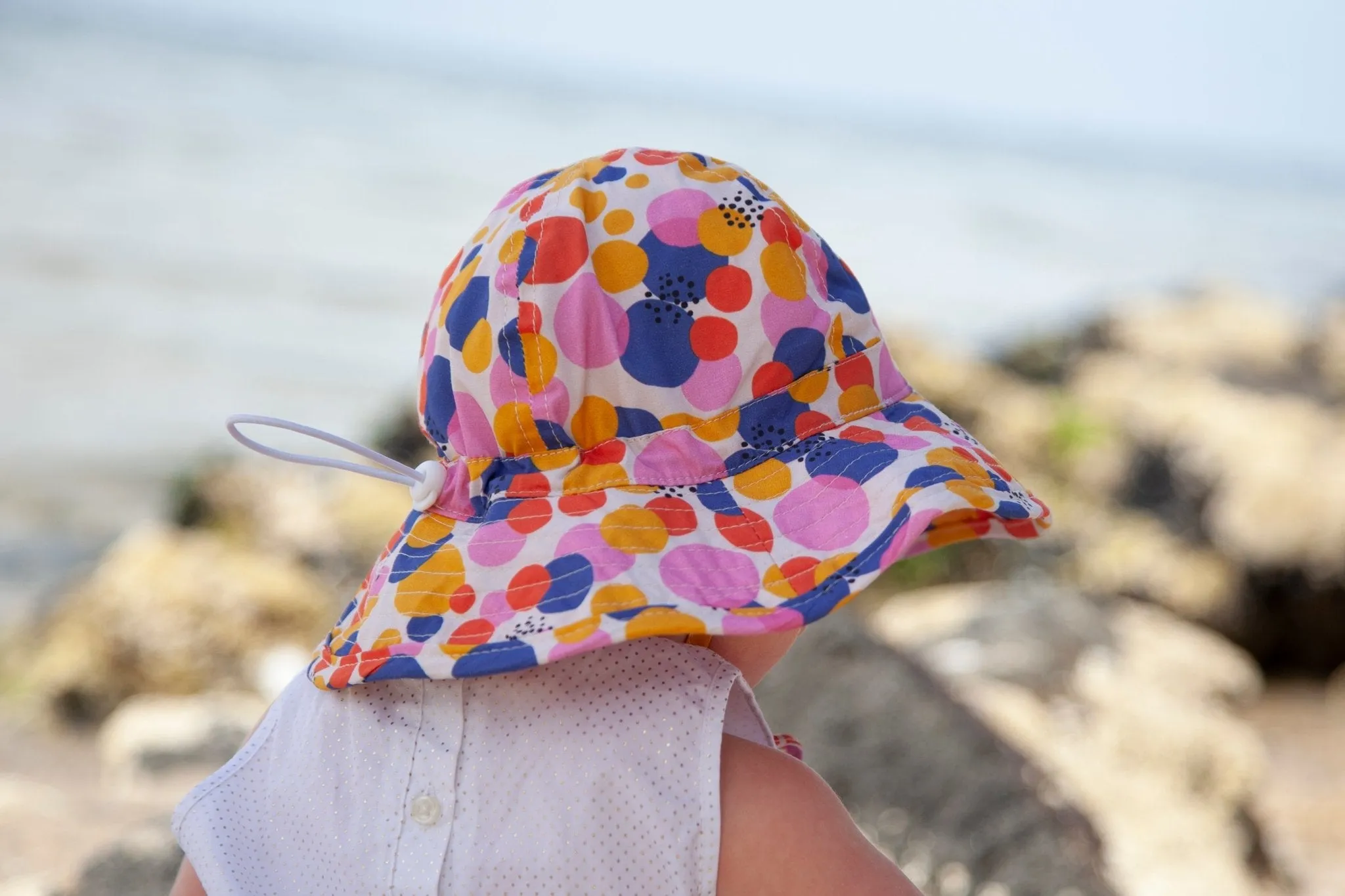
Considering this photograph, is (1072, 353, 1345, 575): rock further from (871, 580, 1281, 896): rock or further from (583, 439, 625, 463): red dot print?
(583, 439, 625, 463): red dot print

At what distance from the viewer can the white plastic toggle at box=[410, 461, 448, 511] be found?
1.14 metres

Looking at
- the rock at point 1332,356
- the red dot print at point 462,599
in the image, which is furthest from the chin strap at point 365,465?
the rock at point 1332,356

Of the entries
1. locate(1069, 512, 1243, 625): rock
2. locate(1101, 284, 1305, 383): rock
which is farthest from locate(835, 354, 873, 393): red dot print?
locate(1101, 284, 1305, 383): rock

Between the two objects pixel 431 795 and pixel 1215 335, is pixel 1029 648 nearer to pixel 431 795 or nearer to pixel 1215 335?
pixel 431 795

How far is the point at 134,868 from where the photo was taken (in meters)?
1.78

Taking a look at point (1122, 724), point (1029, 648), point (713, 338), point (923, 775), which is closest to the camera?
point (713, 338)

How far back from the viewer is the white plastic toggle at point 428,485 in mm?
1143

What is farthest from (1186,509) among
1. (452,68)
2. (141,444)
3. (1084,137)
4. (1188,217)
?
(1084,137)

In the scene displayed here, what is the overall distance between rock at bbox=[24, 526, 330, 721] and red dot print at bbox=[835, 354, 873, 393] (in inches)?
121

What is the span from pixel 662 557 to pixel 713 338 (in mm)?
209

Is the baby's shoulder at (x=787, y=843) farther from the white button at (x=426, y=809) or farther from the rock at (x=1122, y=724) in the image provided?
the rock at (x=1122, y=724)

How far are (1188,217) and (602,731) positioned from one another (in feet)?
68.1

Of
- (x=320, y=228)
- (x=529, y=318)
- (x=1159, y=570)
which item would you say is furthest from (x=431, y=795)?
(x=320, y=228)

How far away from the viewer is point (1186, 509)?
4.72 m
